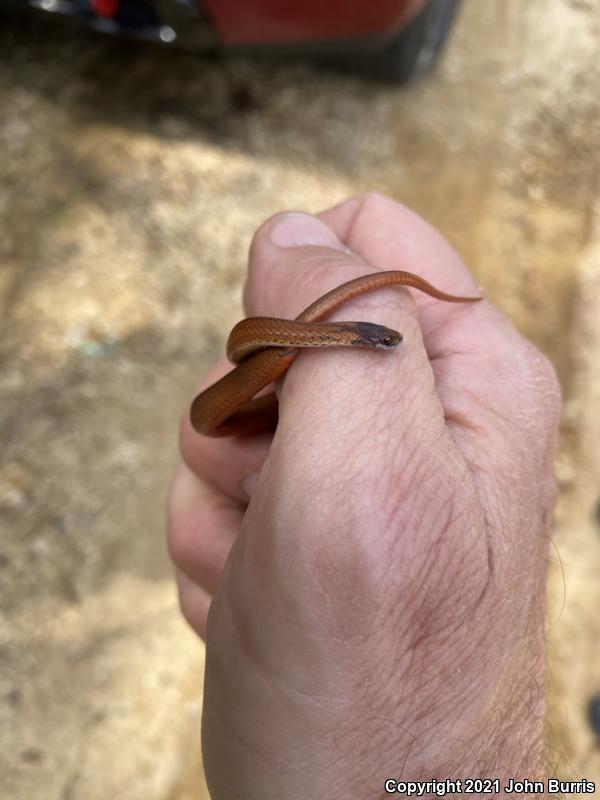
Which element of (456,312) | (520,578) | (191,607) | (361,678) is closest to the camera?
(361,678)

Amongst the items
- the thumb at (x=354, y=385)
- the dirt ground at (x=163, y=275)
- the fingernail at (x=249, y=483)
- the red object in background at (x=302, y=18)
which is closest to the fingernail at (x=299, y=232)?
the thumb at (x=354, y=385)

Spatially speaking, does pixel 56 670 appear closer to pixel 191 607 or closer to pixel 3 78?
pixel 191 607

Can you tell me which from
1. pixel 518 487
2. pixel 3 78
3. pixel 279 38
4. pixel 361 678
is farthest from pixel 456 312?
pixel 3 78

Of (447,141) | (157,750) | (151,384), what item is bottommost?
(157,750)

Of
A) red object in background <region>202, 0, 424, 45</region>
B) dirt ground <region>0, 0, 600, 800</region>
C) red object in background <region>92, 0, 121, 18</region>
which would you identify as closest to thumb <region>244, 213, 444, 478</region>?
dirt ground <region>0, 0, 600, 800</region>

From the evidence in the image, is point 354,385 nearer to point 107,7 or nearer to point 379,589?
point 379,589

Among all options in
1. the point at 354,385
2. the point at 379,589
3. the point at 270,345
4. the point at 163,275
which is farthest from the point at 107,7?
the point at 379,589

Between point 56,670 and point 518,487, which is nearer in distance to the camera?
point 518,487
